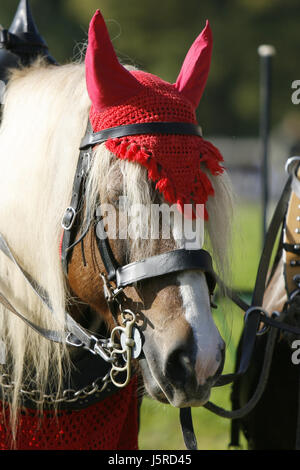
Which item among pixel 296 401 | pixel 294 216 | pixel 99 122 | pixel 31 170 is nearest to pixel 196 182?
pixel 99 122

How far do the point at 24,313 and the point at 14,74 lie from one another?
0.77 m

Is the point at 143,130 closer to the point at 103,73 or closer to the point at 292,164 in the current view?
the point at 103,73

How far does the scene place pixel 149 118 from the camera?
1.56 meters

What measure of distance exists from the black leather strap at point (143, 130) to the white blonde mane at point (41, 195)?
0.04 m

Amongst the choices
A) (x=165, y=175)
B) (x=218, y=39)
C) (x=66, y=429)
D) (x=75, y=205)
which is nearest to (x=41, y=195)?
(x=75, y=205)

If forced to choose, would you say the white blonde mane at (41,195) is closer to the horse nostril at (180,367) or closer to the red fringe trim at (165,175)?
the red fringe trim at (165,175)

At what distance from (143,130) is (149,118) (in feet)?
0.13

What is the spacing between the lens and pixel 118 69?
1541mm

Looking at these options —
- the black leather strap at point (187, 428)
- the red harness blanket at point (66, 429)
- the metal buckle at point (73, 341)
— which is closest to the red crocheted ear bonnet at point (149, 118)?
the metal buckle at point (73, 341)

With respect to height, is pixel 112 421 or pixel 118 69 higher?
pixel 118 69

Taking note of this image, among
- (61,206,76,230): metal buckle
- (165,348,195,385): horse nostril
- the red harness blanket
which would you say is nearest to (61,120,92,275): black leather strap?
(61,206,76,230): metal buckle

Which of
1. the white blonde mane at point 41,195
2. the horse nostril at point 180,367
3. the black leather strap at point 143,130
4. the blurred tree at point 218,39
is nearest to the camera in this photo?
the horse nostril at point 180,367

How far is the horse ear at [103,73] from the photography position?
1498 mm

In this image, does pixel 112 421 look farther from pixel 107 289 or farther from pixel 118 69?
pixel 118 69
